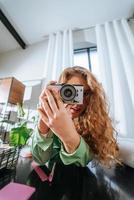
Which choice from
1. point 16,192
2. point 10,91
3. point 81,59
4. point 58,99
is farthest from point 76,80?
point 81,59

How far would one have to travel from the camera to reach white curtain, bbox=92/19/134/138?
119 cm

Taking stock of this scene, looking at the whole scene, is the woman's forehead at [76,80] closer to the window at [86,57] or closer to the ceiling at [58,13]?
the window at [86,57]

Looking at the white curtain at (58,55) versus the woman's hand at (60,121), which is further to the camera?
the white curtain at (58,55)

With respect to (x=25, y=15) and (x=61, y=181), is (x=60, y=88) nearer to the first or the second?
(x=61, y=181)

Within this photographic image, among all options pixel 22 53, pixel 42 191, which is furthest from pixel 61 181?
pixel 22 53

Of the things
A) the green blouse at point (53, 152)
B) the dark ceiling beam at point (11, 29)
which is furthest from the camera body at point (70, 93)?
the dark ceiling beam at point (11, 29)

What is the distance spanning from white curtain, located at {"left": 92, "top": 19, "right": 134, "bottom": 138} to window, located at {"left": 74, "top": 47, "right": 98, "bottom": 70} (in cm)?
18

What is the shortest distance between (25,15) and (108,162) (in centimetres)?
195

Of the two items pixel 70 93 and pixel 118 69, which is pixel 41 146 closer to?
pixel 70 93

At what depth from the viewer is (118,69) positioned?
138cm

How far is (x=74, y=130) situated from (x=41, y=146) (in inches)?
6.5

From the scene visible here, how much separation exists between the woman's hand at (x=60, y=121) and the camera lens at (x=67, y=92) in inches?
1.1

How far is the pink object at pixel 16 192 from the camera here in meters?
0.29

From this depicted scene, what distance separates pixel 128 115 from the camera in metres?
1.20
